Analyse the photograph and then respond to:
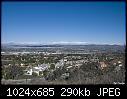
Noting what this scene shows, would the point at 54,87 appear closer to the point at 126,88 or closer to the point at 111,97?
the point at 111,97

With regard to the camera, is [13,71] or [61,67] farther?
[61,67]

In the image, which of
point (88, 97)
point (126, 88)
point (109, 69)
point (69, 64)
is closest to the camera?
point (88, 97)

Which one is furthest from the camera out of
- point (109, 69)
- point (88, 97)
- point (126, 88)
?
point (109, 69)

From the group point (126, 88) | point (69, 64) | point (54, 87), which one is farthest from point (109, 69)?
point (54, 87)

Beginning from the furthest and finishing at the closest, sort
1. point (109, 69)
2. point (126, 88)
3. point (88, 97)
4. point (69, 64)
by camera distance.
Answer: point (69, 64), point (109, 69), point (126, 88), point (88, 97)

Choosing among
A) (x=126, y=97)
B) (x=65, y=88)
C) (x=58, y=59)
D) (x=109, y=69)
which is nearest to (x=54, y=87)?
(x=65, y=88)

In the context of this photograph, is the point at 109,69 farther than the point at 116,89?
Yes

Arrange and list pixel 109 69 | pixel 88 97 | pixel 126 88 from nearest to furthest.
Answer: pixel 88 97 < pixel 126 88 < pixel 109 69

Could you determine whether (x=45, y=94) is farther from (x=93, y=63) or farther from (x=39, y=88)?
(x=93, y=63)

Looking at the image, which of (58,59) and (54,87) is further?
(58,59)
